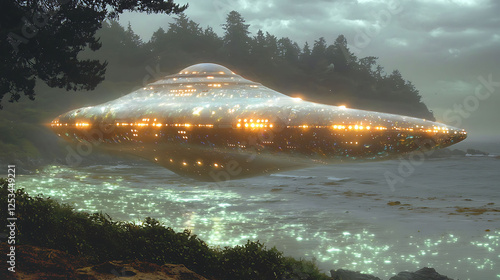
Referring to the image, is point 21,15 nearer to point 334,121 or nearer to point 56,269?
point 56,269

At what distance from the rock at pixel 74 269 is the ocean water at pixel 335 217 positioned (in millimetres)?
1346

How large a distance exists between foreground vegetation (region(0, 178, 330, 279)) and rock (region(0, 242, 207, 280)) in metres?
0.53

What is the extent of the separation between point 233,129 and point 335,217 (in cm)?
1899

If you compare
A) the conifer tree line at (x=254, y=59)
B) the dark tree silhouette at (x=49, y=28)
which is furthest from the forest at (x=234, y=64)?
the dark tree silhouette at (x=49, y=28)

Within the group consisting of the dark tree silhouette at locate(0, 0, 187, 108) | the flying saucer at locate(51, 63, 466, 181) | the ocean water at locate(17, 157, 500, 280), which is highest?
the dark tree silhouette at locate(0, 0, 187, 108)

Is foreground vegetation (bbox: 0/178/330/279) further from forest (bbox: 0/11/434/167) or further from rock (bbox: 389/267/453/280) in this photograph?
forest (bbox: 0/11/434/167)

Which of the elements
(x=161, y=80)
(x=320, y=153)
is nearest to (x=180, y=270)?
(x=161, y=80)

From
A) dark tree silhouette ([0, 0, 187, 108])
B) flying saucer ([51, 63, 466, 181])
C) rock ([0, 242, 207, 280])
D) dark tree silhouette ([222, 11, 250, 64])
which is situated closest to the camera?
flying saucer ([51, 63, 466, 181])

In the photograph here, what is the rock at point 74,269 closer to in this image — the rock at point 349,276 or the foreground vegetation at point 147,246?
the foreground vegetation at point 147,246

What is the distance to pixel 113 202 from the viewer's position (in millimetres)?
22875

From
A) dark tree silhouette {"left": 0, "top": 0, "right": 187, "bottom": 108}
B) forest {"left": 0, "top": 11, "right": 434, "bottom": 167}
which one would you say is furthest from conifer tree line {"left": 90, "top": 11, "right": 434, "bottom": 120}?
dark tree silhouette {"left": 0, "top": 0, "right": 187, "bottom": 108}

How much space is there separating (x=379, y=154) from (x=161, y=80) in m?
2.57

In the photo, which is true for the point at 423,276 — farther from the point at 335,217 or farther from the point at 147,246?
the point at 335,217

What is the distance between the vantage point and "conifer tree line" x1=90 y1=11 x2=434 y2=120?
72.1 metres
